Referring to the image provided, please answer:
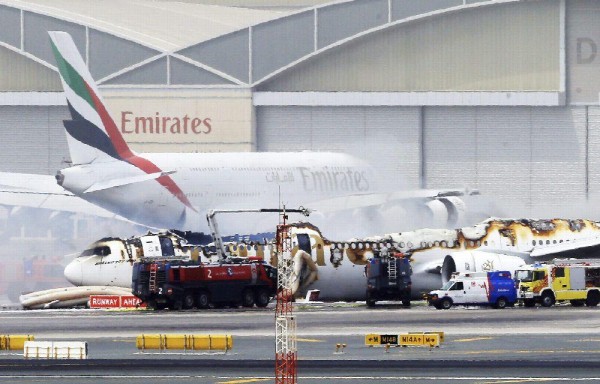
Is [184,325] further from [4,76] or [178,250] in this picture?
[4,76]

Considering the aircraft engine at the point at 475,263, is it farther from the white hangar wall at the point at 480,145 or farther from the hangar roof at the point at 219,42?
the hangar roof at the point at 219,42

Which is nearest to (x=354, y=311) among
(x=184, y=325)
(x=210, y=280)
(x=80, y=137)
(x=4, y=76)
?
(x=210, y=280)

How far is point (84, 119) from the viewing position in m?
91.2

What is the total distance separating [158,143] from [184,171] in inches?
692

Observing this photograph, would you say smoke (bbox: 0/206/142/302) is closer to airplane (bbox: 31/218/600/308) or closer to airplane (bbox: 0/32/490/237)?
airplane (bbox: 0/32/490/237)

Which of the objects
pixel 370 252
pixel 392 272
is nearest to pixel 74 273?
pixel 370 252

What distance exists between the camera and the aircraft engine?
73375mm

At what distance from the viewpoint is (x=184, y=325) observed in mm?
58781

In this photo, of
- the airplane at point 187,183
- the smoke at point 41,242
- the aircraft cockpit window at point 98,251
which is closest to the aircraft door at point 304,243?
the aircraft cockpit window at point 98,251

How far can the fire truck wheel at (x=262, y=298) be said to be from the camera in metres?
70.1

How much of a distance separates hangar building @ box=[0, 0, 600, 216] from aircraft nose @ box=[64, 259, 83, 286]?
106ft

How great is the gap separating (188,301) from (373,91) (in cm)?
4110

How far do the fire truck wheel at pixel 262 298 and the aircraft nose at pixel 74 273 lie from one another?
9.68 metres

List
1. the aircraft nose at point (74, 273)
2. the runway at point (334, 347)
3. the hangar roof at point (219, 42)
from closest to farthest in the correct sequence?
the runway at point (334, 347), the aircraft nose at point (74, 273), the hangar roof at point (219, 42)
